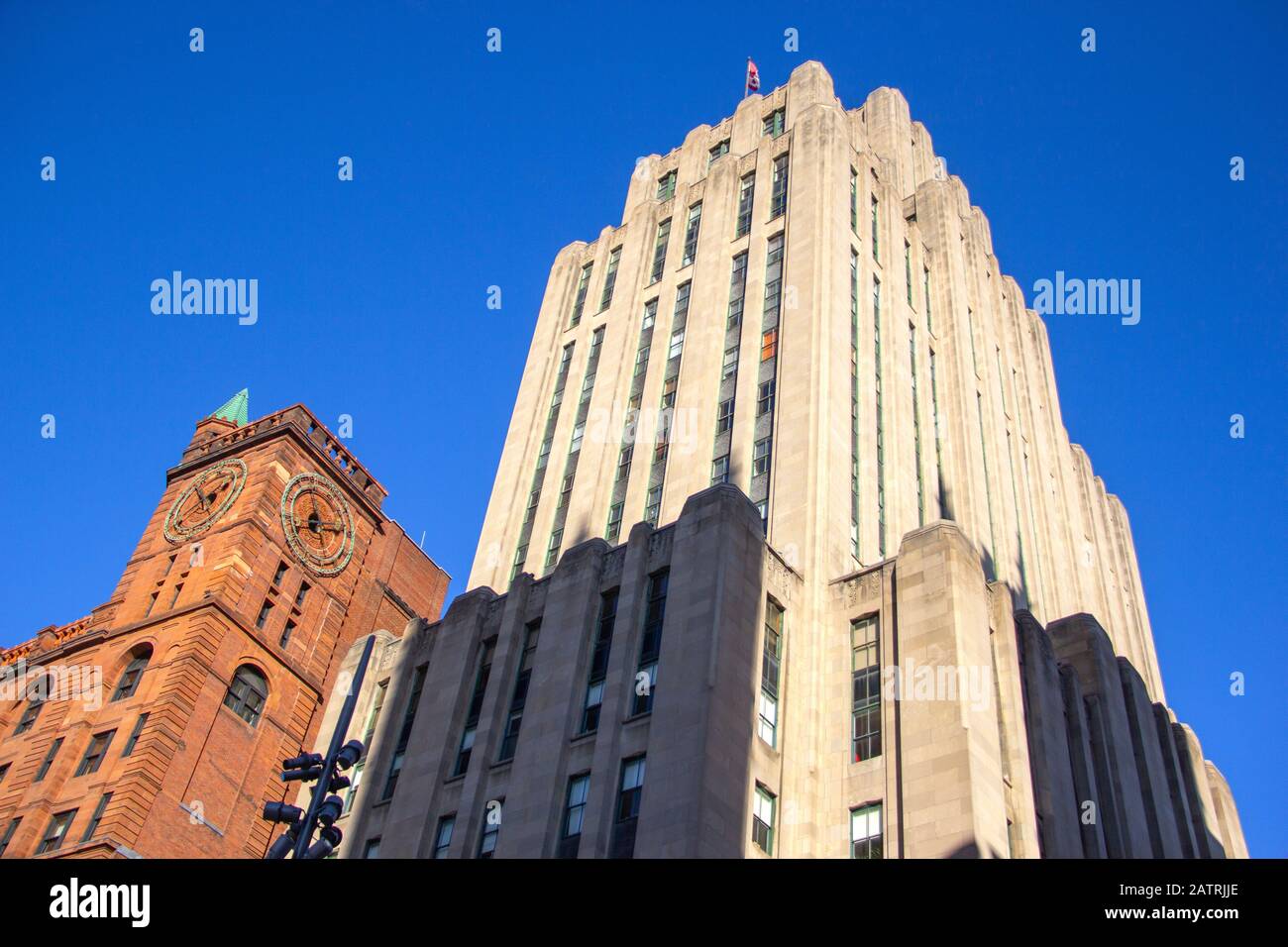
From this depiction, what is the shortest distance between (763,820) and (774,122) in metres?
49.0

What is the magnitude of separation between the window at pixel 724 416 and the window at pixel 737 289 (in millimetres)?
5679

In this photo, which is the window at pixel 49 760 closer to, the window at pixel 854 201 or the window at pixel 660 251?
the window at pixel 660 251

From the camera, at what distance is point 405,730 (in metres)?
44.9

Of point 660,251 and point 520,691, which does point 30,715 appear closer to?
point 520,691

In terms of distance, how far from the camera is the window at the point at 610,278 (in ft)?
220

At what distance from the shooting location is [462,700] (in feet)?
141

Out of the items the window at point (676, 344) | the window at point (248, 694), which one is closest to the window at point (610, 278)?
the window at point (676, 344)

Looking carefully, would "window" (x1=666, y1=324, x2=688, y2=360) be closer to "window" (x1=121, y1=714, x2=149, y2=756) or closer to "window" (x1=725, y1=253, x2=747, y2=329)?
"window" (x1=725, y1=253, x2=747, y2=329)

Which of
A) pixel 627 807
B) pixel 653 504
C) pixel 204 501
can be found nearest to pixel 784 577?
pixel 627 807

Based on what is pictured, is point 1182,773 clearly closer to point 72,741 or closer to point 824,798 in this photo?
point 824,798

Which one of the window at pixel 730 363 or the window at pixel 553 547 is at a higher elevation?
the window at pixel 730 363
